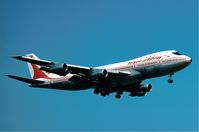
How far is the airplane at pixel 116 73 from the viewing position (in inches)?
2197

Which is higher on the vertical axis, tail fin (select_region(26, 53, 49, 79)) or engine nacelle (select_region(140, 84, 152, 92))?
tail fin (select_region(26, 53, 49, 79))

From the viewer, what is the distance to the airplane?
55812mm

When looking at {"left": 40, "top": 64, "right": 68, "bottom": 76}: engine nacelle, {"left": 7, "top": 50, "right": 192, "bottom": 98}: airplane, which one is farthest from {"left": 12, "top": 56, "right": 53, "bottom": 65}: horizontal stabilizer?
{"left": 40, "top": 64, "right": 68, "bottom": 76}: engine nacelle

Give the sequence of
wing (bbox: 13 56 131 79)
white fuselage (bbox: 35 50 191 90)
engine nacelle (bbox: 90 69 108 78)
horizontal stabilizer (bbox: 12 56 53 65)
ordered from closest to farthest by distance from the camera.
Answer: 1. horizontal stabilizer (bbox: 12 56 53 65)
2. white fuselage (bbox: 35 50 191 90)
3. wing (bbox: 13 56 131 79)
4. engine nacelle (bbox: 90 69 108 78)

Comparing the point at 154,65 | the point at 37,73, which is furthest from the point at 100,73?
the point at 37,73

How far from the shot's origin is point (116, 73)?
56938mm

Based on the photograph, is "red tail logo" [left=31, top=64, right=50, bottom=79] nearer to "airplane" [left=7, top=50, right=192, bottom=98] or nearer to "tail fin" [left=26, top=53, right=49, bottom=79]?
"tail fin" [left=26, top=53, right=49, bottom=79]

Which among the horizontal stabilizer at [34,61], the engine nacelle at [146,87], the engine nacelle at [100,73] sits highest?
the horizontal stabilizer at [34,61]

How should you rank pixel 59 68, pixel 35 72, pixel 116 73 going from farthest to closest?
pixel 35 72, pixel 116 73, pixel 59 68

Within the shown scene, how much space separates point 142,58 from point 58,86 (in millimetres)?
12666

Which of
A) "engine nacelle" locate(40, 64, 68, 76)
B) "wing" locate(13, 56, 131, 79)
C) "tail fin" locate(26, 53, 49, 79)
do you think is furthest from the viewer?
"tail fin" locate(26, 53, 49, 79)

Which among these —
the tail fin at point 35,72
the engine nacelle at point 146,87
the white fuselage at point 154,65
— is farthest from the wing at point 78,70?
the tail fin at point 35,72

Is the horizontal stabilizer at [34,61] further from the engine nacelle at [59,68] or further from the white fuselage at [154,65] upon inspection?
the white fuselage at [154,65]

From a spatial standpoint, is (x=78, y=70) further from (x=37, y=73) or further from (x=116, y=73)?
(x=37, y=73)
